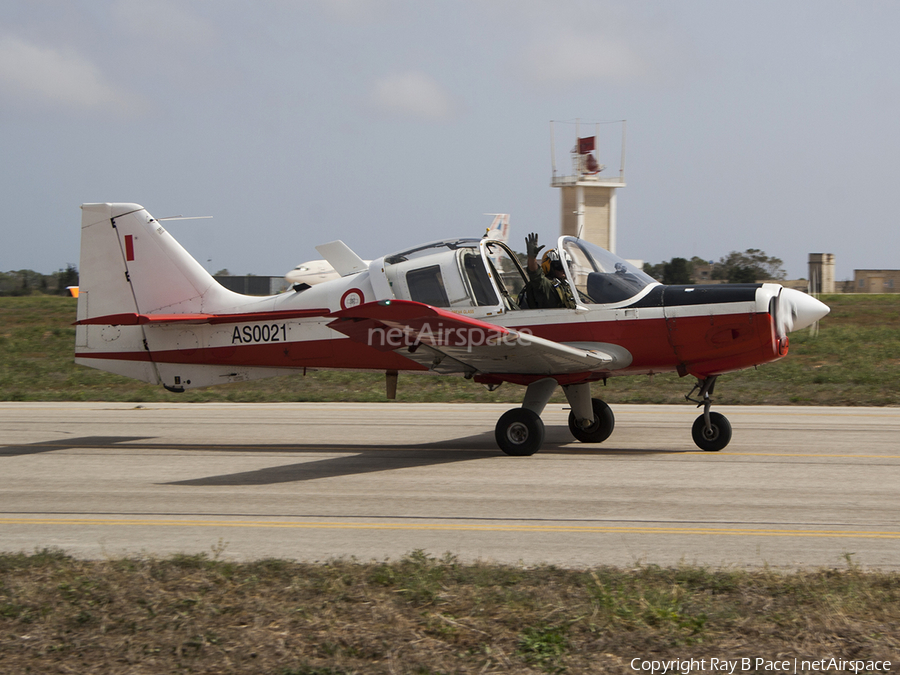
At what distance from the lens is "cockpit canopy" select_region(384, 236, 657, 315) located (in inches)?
371

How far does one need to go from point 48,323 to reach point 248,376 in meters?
25.6

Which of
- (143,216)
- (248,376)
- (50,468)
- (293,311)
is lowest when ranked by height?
(50,468)

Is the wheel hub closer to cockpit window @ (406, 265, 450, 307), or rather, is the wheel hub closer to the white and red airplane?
the white and red airplane

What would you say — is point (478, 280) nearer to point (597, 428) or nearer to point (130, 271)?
point (597, 428)

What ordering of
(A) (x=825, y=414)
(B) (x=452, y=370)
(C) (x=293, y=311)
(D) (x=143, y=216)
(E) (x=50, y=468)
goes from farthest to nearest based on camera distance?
(A) (x=825, y=414) → (D) (x=143, y=216) → (C) (x=293, y=311) → (B) (x=452, y=370) → (E) (x=50, y=468)

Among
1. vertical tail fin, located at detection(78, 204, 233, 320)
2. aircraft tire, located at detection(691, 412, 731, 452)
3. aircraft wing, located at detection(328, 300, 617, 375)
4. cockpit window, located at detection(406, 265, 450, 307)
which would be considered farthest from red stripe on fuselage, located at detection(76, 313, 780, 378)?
vertical tail fin, located at detection(78, 204, 233, 320)

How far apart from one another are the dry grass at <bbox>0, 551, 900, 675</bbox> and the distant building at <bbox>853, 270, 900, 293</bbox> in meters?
92.5

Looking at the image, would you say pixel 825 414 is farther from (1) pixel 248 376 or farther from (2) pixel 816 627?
(2) pixel 816 627

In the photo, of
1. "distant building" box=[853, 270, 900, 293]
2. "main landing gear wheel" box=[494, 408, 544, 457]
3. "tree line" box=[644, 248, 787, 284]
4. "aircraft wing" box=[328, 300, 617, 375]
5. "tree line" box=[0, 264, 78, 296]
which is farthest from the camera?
"distant building" box=[853, 270, 900, 293]

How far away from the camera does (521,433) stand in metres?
9.12

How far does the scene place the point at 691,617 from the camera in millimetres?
4043

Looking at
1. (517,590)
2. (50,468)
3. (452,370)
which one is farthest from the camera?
(452,370)

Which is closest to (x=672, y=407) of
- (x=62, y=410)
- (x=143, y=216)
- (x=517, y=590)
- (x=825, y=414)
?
(x=825, y=414)

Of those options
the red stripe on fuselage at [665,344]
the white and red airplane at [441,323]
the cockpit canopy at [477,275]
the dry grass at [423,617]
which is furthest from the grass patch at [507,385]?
the dry grass at [423,617]
